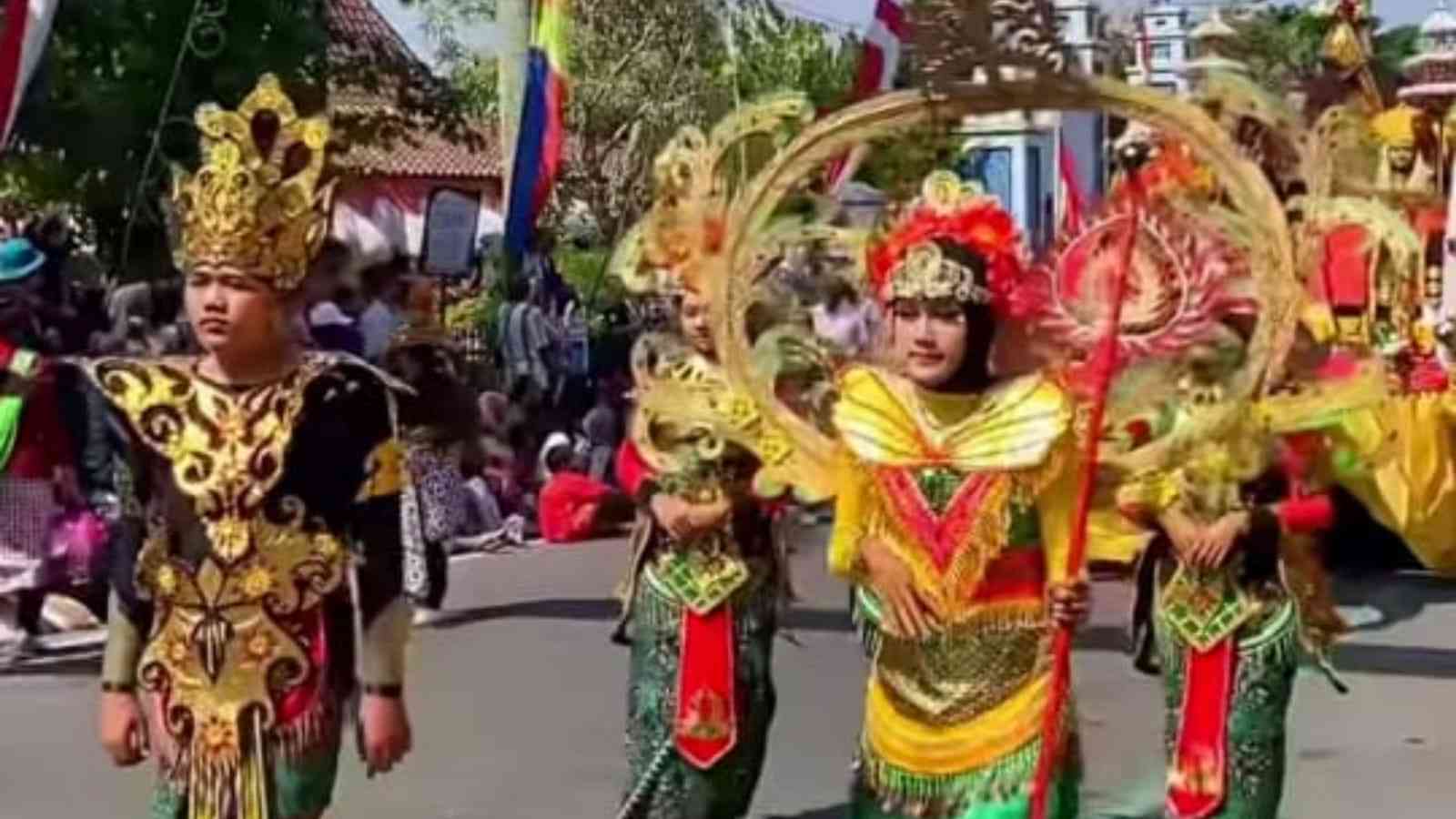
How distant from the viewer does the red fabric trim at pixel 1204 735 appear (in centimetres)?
615

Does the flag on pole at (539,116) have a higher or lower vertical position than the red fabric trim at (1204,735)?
higher

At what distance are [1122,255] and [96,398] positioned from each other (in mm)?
1753

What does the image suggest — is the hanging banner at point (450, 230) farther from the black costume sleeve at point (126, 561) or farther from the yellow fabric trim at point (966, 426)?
the black costume sleeve at point (126, 561)

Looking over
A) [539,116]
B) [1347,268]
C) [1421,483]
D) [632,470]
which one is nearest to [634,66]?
[539,116]

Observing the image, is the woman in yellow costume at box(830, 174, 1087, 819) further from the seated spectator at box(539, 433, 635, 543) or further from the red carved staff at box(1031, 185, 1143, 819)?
the seated spectator at box(539, 433, 635, 543)

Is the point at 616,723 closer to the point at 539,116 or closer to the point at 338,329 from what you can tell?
the point at 338,329

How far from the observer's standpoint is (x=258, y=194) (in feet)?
15.0

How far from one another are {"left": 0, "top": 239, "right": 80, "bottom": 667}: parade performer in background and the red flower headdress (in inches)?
181

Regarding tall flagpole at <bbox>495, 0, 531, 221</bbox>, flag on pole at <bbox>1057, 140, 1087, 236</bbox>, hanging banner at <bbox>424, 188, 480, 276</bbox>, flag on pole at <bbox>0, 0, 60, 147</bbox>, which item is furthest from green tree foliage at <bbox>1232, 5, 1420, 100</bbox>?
hanging banner at <bbox>424, 188, 480, 276</bbox>

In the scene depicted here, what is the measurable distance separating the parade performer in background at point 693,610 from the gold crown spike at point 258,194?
62.1 inches

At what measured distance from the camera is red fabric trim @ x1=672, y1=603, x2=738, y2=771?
249 inches

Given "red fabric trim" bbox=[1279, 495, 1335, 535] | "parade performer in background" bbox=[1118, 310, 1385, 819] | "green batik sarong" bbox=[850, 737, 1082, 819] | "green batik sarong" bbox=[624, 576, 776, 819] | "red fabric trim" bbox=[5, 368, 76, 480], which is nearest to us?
"green batik sarong" bbox=[850, 737, 1082, 819]

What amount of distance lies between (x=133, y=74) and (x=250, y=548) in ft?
34.0

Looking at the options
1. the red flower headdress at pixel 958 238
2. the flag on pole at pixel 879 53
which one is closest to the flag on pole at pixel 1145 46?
the red flower headdress at pixel 958 238
